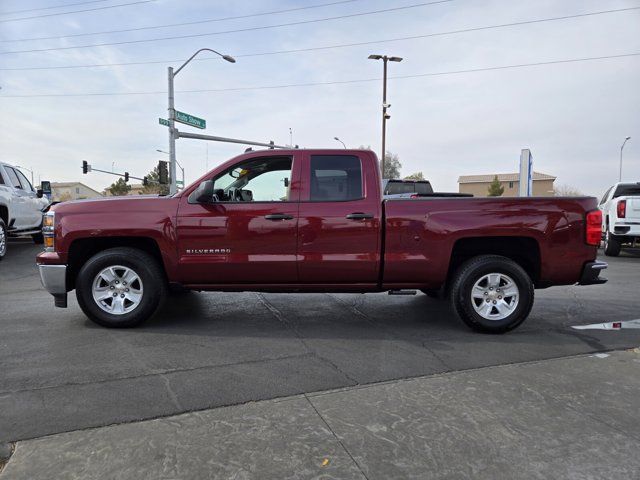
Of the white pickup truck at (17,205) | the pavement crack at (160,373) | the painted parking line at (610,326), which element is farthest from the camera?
the white pickup truck at (17,205)

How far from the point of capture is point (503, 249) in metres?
4.97

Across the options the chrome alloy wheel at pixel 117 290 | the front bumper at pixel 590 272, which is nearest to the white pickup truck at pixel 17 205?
the chrome alloy wheel at pixel 117 290

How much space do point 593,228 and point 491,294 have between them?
123 cm

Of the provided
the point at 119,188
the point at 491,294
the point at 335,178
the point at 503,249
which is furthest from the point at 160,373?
the point at 119,188

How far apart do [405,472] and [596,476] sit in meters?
0.97

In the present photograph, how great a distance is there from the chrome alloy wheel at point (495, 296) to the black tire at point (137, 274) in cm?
335

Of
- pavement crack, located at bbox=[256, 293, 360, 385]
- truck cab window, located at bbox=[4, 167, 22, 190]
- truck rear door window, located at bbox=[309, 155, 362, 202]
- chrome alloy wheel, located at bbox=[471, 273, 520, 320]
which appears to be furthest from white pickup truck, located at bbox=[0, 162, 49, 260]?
chrome alloy wheel, located at bbox=[471, 273, 520, 320]

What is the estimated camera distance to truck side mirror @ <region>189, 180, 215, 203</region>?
181 inches

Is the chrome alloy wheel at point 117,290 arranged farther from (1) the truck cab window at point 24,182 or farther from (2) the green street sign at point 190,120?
(2) the green street sign at point 190,120

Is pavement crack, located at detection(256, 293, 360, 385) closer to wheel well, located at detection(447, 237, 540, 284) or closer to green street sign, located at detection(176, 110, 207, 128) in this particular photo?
wheel well, located at detection(447, 237, 540, 284)

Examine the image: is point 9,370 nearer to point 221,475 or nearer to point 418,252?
point 221,475

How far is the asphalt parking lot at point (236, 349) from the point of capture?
314 cm

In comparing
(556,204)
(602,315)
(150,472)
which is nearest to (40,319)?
(150,472)

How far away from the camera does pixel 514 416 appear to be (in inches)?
116
